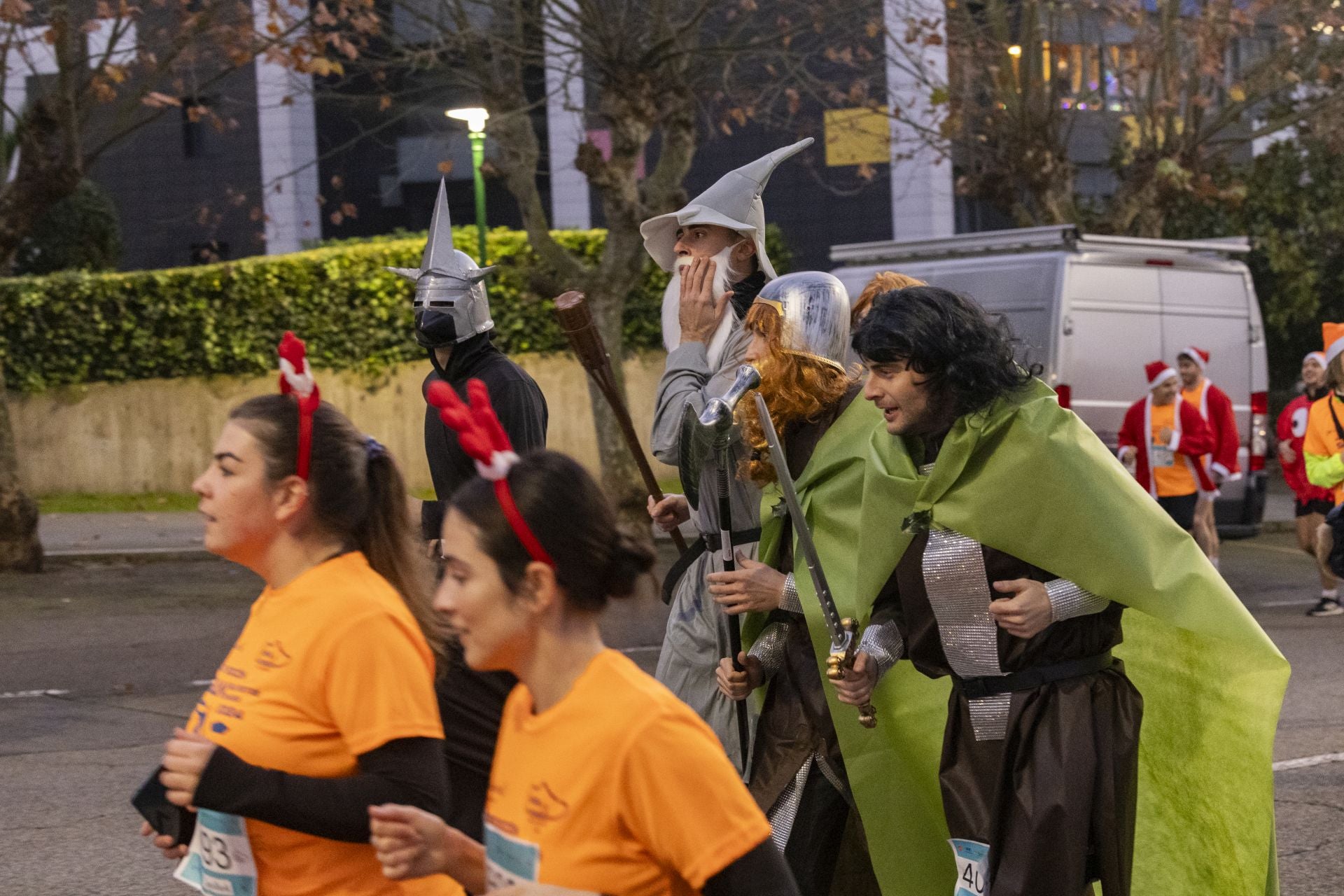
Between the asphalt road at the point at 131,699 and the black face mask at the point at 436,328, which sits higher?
the black face mask at the point at 436,328

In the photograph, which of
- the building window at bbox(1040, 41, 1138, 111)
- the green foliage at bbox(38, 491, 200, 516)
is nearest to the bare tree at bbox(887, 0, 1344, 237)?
the building window at bbox(1040, 41, 1138, 111)

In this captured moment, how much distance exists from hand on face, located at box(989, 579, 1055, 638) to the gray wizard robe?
0.77m

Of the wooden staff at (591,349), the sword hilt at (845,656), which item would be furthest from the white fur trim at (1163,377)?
the sword hilt at (845,656)

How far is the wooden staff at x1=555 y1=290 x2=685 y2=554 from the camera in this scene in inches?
151

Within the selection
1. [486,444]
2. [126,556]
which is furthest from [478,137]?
[486,444]

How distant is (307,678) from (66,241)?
22180 mm

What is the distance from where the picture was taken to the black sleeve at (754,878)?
2139 mm

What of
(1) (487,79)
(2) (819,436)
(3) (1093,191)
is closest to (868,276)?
(1) (487,79)

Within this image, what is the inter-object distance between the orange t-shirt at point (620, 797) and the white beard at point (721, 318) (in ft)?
6.66

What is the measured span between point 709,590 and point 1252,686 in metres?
1.20

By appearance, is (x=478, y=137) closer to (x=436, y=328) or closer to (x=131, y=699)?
(x=131, y=699)

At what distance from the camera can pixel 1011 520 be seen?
356cm

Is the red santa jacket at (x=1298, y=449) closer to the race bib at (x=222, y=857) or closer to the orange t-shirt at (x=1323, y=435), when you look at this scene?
the orange t-shirt at (x=1323, y=435)

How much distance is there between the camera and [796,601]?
401 centimetres
